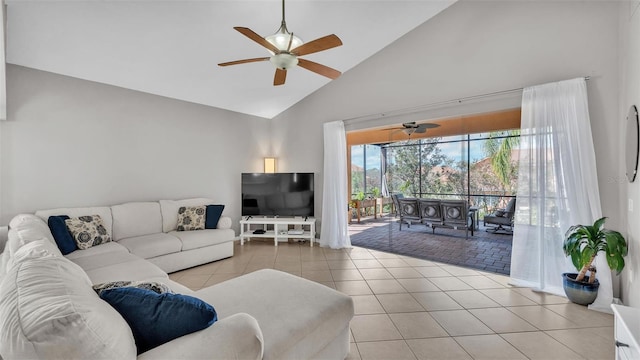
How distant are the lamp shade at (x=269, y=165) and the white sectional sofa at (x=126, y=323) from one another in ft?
12.5

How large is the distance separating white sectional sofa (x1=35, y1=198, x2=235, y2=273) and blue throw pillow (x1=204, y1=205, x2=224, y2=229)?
7 centimetres

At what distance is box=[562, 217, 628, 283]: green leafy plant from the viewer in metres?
2.52

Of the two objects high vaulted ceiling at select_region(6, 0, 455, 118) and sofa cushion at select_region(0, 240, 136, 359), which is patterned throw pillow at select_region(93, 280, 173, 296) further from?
high vaulted ceiling at select_region(6, 0, 455, 118)

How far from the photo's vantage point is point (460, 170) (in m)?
4.32

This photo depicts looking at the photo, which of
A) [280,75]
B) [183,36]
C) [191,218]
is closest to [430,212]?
[280,75]

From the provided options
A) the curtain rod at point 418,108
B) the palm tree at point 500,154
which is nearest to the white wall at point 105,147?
the curtain rod at point 418,108

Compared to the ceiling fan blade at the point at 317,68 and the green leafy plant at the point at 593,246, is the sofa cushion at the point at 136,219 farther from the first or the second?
the green leafy plant at the point at 593,246

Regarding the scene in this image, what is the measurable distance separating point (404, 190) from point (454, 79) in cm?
193

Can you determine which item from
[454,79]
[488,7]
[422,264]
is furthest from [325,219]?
[488,7]

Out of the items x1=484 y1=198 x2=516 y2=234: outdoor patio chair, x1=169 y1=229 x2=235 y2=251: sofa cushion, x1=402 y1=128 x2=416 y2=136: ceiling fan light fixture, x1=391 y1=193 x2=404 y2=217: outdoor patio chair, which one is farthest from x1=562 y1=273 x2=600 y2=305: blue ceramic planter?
x1=169 y1=229 x2=235 y2=251: sofa cushion

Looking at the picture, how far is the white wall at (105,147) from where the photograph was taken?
11.3ft

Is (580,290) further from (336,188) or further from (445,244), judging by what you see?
(336,188)

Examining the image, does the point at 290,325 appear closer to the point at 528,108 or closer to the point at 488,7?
the point at 528,108

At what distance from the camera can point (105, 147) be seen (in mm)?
4082
